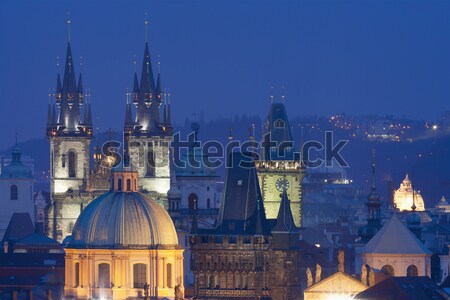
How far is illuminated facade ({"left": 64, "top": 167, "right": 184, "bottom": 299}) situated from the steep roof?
10000mm

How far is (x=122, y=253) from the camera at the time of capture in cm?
12719

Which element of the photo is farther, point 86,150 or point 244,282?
point 86,150

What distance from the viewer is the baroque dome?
418 feet

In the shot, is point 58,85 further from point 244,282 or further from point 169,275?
point 169,275

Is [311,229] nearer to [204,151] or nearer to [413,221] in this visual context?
[204,151]

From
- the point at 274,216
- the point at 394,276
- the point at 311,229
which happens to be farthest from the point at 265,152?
the point at 394,276

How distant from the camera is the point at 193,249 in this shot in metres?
130

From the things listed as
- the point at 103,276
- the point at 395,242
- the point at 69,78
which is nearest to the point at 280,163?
the point at 395,242

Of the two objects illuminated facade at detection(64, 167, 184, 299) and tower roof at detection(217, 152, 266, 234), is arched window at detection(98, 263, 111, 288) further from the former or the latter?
tower roof at detection(217, 152, 266, 234)

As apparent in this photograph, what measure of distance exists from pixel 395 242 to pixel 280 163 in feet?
76.3

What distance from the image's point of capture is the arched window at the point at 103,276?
12650 cm

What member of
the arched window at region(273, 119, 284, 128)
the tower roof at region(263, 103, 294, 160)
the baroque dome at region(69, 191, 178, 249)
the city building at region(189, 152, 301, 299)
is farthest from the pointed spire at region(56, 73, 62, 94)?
the baroque dome at region(69, 191, 178, 249)

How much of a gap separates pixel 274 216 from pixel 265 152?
839cm

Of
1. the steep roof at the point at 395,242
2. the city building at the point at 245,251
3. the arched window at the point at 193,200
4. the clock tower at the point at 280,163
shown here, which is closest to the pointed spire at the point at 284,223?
the city building at the point at 245,251
